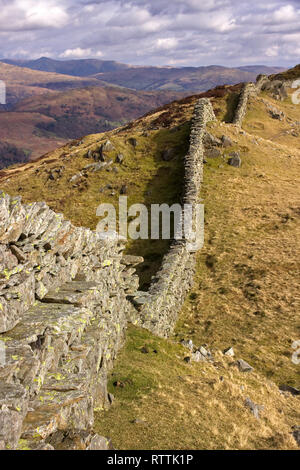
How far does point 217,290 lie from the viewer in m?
27.3

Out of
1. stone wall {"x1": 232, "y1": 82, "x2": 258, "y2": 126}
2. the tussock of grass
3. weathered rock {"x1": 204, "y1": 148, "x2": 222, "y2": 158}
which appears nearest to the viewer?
the tussock of grass

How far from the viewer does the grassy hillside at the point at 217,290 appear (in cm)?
1148

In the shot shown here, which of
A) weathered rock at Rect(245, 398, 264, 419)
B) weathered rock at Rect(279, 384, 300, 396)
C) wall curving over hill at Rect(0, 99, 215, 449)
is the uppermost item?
wall curving over hill at Rect(0, 99, 215, 449)

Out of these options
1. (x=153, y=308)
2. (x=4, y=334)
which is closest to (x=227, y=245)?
(x=153, y=308)

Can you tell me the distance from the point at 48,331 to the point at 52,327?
0.19 m

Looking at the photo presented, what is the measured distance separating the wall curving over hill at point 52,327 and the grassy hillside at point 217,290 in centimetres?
192

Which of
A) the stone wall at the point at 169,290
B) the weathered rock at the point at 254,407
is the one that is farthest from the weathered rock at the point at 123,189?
the weathered rock at the point at 254,407

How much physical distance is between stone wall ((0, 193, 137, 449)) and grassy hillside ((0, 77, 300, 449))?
77.1 inches

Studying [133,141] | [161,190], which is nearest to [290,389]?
[161,190]

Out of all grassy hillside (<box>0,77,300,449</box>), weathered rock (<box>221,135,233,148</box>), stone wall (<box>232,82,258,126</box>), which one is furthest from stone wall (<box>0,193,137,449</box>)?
stone wall (<box>232,82,258,126</box>)

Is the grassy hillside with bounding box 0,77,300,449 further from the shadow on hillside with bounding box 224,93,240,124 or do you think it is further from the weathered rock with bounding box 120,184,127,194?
the weathered rock with bounding box 120,184,127,194

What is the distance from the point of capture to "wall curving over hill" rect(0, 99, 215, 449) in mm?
7711

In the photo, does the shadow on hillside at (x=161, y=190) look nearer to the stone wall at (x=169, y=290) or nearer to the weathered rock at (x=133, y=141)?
the stone wall at (x=169, y=290)

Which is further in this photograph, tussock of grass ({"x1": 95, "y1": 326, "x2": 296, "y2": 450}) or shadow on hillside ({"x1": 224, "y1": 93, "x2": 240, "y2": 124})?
shadow on hillside ({"x1": 224, "y1": 93, "x2": 240, "y2": 124})
